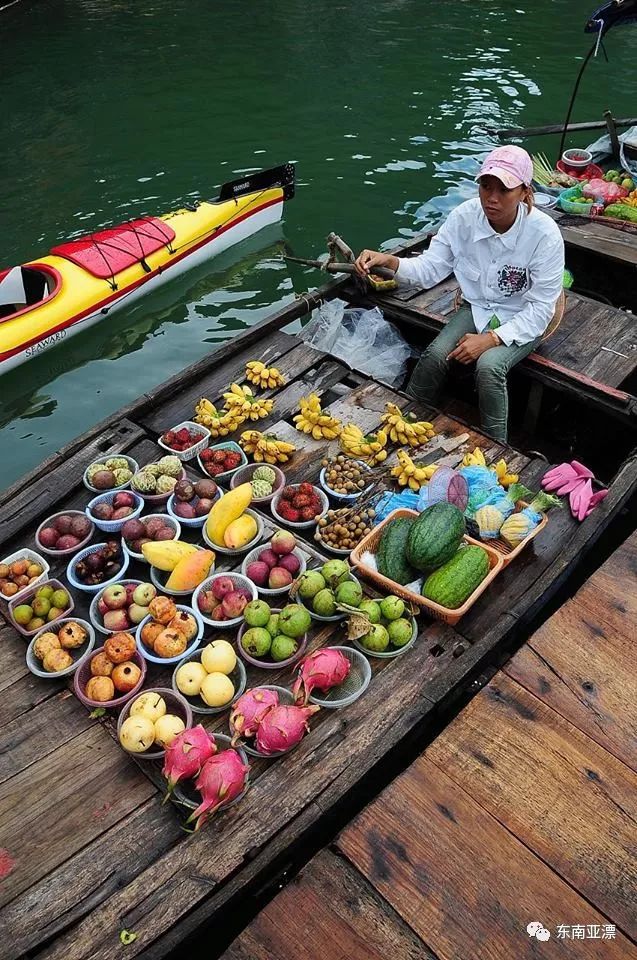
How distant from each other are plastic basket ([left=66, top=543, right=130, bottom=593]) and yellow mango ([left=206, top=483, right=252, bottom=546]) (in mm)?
567

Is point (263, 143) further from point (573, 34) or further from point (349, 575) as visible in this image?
point (349, 575)

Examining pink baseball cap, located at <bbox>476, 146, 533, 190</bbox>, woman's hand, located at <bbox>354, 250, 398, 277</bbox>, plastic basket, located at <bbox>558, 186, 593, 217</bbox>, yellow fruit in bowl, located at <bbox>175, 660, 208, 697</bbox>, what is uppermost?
pink baseball cap, located at <bbox>476, 146, 533, 190</bbox>

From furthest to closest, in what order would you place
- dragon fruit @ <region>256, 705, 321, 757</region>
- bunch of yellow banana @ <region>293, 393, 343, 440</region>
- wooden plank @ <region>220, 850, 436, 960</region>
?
bunch of yellow banana @ <region>293, 393, 343, 440</region>, dragon fruit @ <region>256, 705, 321, 757</region>, wooden plank @ <region>220, 850, 436, 960</region>

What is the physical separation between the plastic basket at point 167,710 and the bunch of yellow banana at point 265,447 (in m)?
1.99

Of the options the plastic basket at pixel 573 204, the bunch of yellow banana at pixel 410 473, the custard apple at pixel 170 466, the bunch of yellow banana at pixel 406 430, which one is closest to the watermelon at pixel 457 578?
the bunch of yellow banana at pixel 410 473

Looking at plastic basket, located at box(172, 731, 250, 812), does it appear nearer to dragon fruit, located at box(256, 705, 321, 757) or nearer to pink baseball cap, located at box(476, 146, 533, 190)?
dragon fruit, located at box(256, 705, 321, 757)

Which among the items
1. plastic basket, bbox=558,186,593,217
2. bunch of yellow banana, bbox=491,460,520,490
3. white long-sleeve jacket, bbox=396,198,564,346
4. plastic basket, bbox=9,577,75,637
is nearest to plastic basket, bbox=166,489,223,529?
plastic basket, bbox=9,577,75,637

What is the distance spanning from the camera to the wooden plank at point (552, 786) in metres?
2.66

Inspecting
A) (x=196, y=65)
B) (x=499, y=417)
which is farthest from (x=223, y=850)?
(x=196, y=65)

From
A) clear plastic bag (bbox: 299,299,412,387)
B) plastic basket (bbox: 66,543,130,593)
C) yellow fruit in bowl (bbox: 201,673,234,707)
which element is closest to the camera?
yellow fruit in bowl (bbox: 201,673,234,707)

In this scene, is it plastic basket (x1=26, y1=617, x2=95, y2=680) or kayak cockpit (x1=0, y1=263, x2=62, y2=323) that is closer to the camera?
plastic basket (x1=26, y1=617, x2=95, y2=680)

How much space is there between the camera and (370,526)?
169 inches

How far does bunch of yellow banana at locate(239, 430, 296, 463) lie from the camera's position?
4.83 m

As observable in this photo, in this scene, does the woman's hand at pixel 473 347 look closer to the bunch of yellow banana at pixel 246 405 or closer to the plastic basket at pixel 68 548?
the bunch of yellow banana at pixel 246 405
